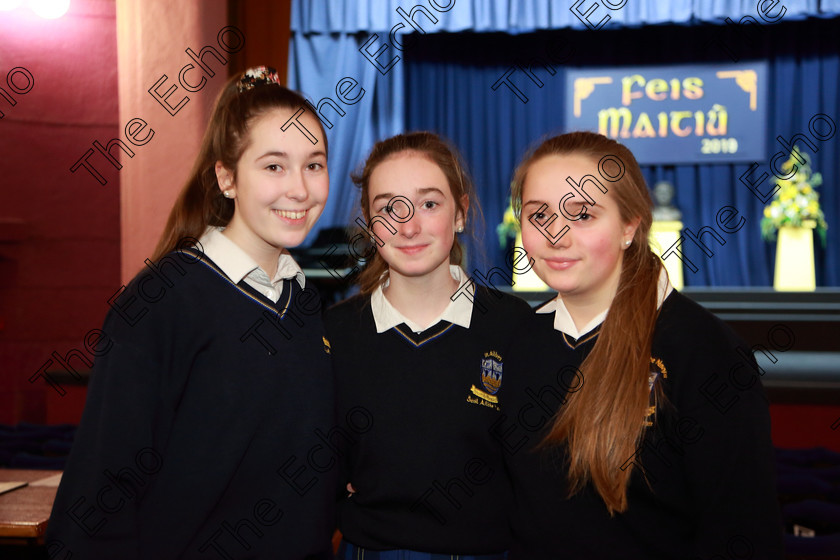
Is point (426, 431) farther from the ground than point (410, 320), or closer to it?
closer to it

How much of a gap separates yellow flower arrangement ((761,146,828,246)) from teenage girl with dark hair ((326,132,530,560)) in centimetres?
621

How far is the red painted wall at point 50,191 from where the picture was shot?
14.7 feet

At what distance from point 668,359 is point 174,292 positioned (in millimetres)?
812

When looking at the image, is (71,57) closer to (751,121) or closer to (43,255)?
(43,255)

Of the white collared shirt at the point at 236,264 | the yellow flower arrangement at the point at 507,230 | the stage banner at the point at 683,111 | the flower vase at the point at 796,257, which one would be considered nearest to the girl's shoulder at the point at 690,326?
the white collared shirt at the point at 236,264

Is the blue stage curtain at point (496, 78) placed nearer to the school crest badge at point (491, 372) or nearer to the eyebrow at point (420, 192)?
the eyebrow at point (420, 192)

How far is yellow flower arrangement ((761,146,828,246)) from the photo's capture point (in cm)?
688

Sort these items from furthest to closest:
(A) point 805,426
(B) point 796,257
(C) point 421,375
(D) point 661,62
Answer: (D) point 661,62, (B) point 796,257, (A) point 805,426, (C) point 421,375

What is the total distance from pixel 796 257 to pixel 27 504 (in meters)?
7.05

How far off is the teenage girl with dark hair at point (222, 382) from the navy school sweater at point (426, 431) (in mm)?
81

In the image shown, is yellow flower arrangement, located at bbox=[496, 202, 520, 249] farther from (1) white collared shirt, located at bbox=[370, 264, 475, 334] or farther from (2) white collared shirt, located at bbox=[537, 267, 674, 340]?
(2) white collared shirt, located at bbox=[537, 267, 674, 340]

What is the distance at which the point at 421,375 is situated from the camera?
139cm

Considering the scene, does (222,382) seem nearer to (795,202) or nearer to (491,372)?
(491,372)

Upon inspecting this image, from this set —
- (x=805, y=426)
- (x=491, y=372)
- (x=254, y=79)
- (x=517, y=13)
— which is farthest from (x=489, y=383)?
(x=517, y=13)
